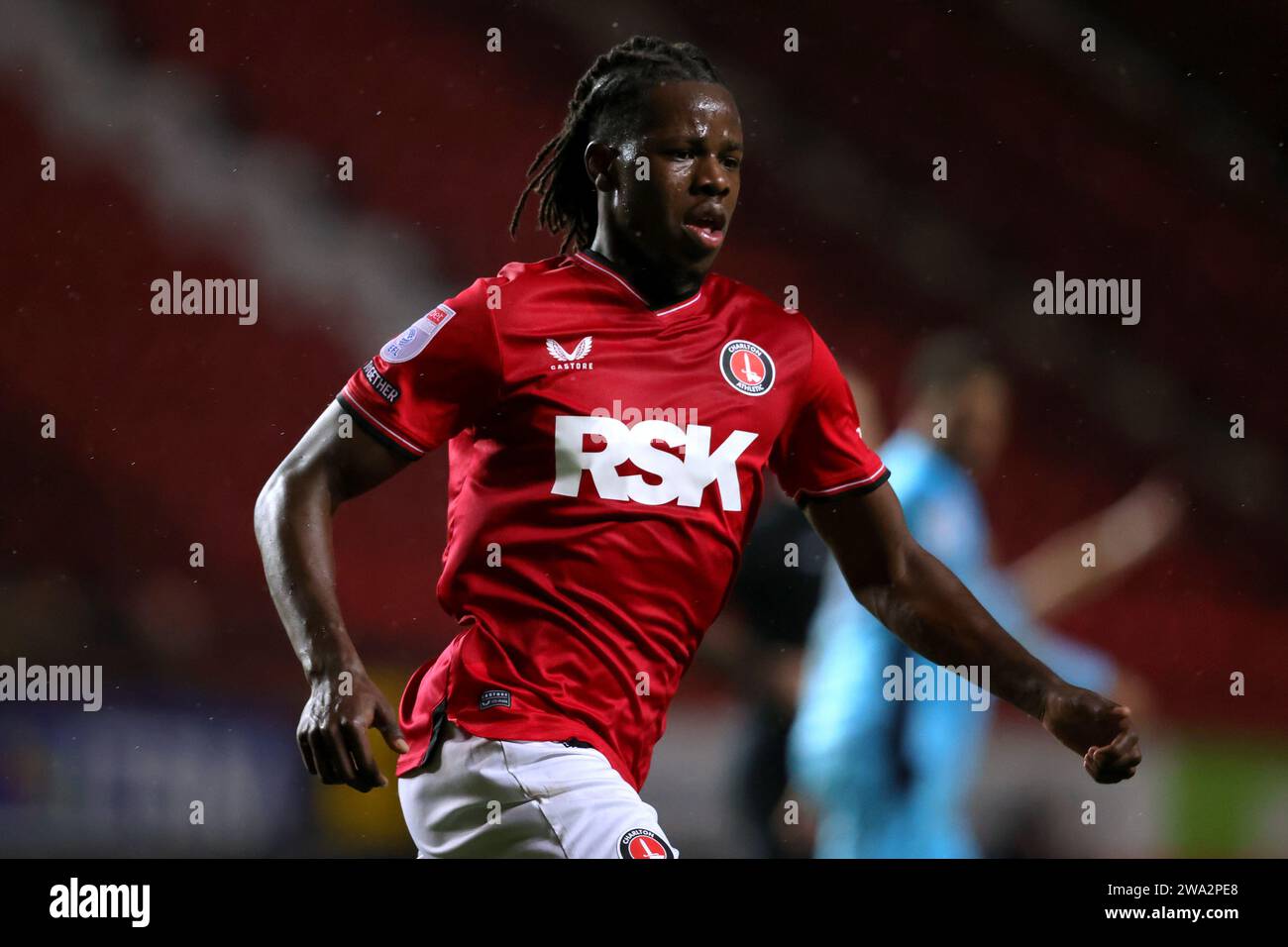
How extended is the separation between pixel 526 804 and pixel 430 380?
2.11ft

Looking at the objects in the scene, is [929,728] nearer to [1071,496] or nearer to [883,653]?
[883,653]

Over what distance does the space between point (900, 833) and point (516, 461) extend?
5.10 ft

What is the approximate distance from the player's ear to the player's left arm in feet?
2.08

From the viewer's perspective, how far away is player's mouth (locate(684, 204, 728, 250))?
246cm

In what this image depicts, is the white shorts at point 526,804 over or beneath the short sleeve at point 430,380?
beneath

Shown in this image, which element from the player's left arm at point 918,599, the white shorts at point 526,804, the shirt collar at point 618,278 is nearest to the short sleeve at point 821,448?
the player's left arm at point 918,599

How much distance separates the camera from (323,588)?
2.15m

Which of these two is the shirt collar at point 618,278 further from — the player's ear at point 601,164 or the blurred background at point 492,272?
the blurred background at point 492,272

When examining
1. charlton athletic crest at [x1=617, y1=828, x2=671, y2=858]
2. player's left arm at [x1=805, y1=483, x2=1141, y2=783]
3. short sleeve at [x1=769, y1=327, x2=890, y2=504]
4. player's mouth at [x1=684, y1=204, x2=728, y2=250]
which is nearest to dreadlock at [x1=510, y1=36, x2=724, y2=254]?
player's mouth at [x1=684, y1=204, x2=728, y2=250]

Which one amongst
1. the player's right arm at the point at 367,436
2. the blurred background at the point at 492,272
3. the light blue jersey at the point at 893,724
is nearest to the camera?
the player's right arm at the point at 367,436

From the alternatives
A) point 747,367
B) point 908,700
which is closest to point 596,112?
point 747,367

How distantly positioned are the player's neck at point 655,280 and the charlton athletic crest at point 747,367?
120mm

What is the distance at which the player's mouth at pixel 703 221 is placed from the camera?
246 centimetres

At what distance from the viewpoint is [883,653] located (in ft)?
11.7
